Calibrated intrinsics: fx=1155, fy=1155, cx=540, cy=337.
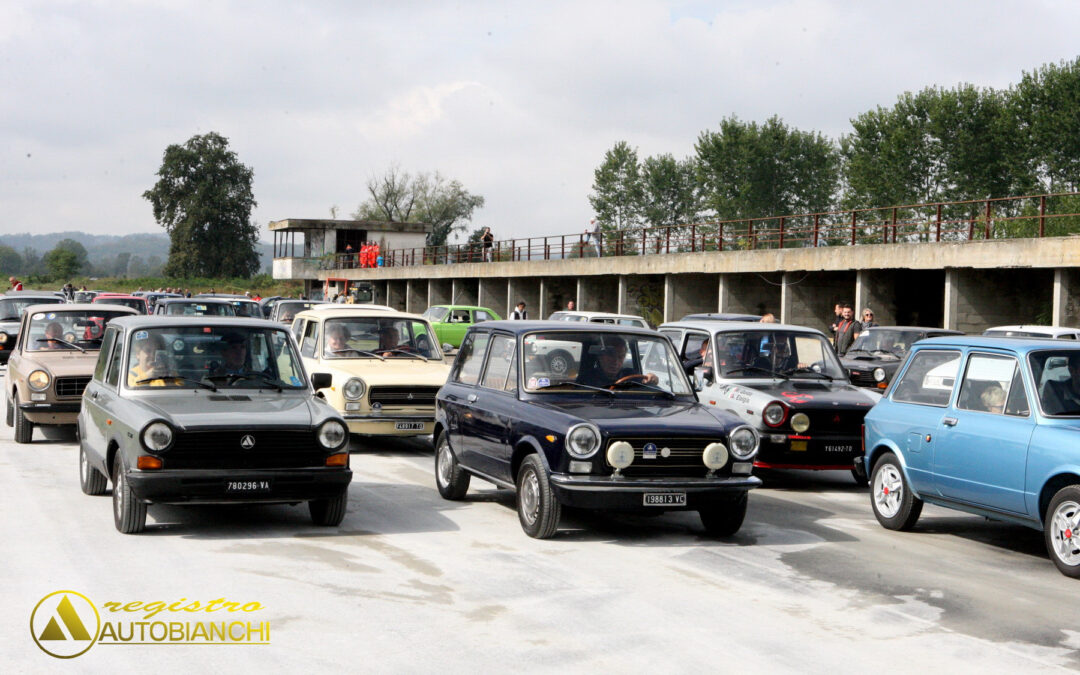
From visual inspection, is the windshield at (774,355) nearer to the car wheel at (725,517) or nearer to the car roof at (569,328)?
the car roof at (569,328)

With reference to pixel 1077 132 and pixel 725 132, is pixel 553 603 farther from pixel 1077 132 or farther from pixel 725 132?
pixel 725 132

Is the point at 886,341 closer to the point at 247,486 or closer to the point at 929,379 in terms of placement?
the point at 929,379

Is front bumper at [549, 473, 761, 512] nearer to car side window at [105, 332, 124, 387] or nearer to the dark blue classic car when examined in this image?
the dark blue classic car

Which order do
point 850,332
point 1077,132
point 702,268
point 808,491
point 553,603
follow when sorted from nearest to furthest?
point 553,603 → point 808,491 → point 850,332 → point 702,268 → point 1077,132

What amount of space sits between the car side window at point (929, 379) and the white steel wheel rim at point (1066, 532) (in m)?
1.53

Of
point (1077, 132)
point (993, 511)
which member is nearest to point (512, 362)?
point (993, 511)

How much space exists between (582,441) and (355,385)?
19.8ft

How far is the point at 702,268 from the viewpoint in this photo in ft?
125

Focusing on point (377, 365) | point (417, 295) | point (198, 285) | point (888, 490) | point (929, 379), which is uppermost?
point (198, 285)

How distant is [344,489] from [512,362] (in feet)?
6.20

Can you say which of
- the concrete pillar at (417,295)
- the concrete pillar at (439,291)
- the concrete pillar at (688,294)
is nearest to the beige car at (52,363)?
the concrete pillar at (688,294)

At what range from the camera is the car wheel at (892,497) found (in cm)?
974

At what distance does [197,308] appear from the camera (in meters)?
21.3

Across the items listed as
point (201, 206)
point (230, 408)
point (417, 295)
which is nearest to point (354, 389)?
point (230, 408)
